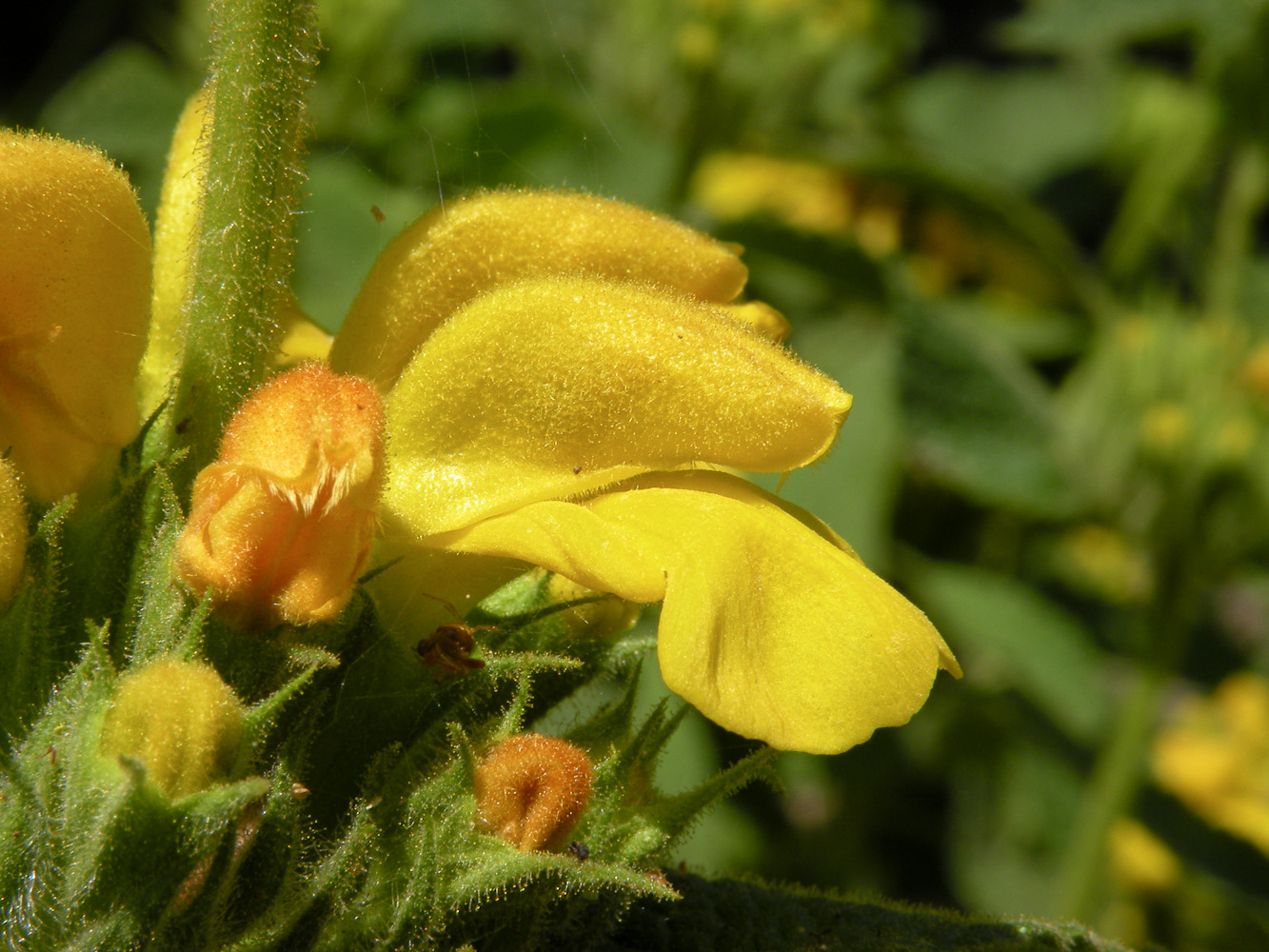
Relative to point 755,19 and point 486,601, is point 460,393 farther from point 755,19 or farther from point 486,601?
point 755,19

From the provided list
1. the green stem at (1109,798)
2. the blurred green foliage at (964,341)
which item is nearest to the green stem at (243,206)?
the blurred green foliage at (964,341)

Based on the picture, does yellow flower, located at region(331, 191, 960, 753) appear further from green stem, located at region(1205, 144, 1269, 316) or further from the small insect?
green stem, located at region(1205, 144, 1269, 316)

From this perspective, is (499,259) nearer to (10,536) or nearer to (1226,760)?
(10,536)

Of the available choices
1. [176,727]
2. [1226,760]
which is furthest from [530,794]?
[1226,760]

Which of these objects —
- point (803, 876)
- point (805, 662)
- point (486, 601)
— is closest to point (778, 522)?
point (805, 662)

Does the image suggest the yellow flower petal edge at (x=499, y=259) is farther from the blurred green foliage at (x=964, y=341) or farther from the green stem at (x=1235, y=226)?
the green stem at (x=1235, y=226)

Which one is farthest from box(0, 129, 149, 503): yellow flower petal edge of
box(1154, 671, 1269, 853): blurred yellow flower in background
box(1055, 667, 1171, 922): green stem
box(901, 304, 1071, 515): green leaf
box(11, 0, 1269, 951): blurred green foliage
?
box(1154, 671, 1269, 853): blurred yellow flower in background
